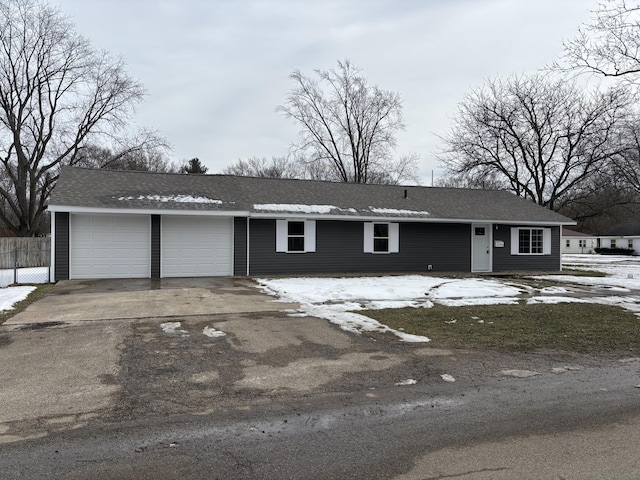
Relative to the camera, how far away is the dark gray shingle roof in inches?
630

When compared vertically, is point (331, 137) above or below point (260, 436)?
above

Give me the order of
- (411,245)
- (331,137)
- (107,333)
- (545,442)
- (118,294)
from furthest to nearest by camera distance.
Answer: (331,137) < (411,245) < (118,294) < (107,333) < (545,442)

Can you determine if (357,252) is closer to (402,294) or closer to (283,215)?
(283,215)

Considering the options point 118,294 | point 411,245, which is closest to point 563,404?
point 118,294

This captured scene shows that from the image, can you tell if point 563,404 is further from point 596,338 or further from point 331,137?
point 331,137

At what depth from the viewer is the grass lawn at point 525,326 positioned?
7.11 m

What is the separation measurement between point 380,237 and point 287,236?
398cm

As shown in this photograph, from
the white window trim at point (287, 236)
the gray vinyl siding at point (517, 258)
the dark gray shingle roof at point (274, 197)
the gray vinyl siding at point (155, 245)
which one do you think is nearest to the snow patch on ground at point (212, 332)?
the dark gray shingle roof at point (274, 197)

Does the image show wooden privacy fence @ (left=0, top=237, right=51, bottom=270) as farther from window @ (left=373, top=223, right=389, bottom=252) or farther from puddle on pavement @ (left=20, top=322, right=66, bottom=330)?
puddle on pavement @ (left=20, top=322, right=66, bottom=330)

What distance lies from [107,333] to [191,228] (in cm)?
948

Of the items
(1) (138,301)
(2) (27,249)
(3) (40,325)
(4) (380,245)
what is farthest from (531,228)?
(2) (27,249)

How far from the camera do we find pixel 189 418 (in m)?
4.07

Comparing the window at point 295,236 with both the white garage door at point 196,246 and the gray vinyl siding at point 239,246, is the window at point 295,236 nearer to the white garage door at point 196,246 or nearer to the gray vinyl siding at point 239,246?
the gray vinyl siding at point 239,246

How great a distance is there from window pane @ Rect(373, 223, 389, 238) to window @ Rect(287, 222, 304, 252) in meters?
3.14
